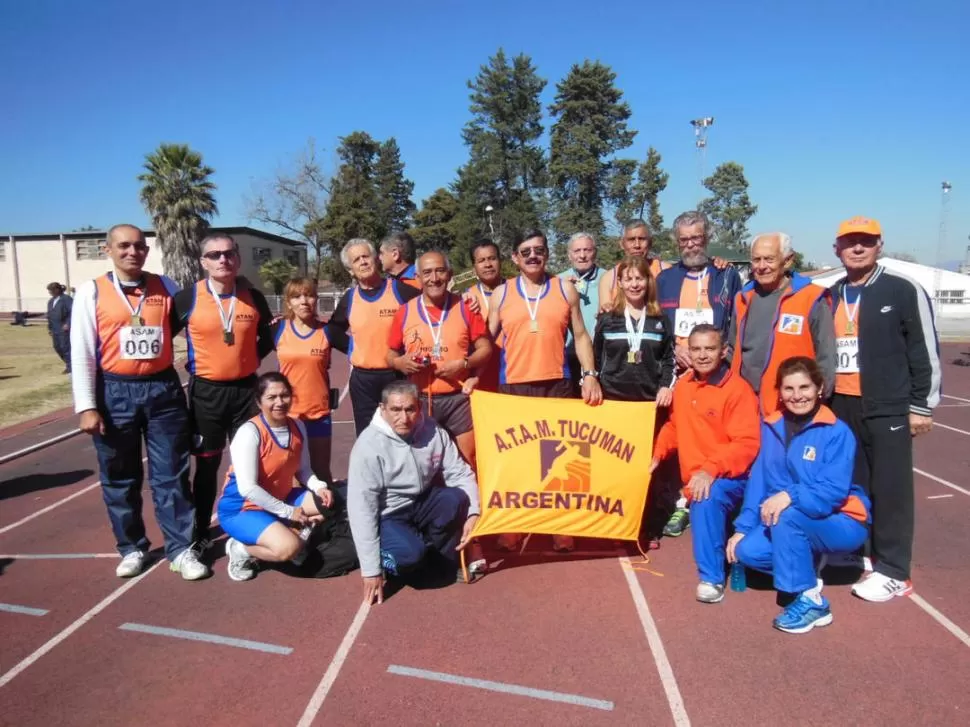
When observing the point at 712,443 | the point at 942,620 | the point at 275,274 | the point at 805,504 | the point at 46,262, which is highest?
the point at 46,262

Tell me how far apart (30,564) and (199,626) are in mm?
1971

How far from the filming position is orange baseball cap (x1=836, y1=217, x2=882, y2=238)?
151 inches

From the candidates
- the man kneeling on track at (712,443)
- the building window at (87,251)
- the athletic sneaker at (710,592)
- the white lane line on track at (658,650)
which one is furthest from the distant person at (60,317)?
the building window at (87,251)

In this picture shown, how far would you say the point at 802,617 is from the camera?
362 centimetres

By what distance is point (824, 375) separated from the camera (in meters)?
4.00

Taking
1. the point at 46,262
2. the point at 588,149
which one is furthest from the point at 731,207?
the point at 46,262

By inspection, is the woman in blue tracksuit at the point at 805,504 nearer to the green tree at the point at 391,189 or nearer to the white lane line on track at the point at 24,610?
the white lane line on track at the point at 24,610

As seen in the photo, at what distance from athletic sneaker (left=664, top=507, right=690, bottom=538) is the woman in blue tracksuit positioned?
1.11 m

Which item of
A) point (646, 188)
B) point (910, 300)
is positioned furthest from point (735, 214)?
point (910, 300)

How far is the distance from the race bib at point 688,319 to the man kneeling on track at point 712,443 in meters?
0.63

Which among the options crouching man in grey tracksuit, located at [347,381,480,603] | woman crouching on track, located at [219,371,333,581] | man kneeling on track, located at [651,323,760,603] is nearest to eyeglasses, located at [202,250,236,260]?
woman crouching on track, located at [219,371,333,581]

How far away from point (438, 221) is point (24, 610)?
144 ft

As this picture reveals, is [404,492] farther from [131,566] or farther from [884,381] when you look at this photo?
[884,381]

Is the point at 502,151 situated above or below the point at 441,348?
above
